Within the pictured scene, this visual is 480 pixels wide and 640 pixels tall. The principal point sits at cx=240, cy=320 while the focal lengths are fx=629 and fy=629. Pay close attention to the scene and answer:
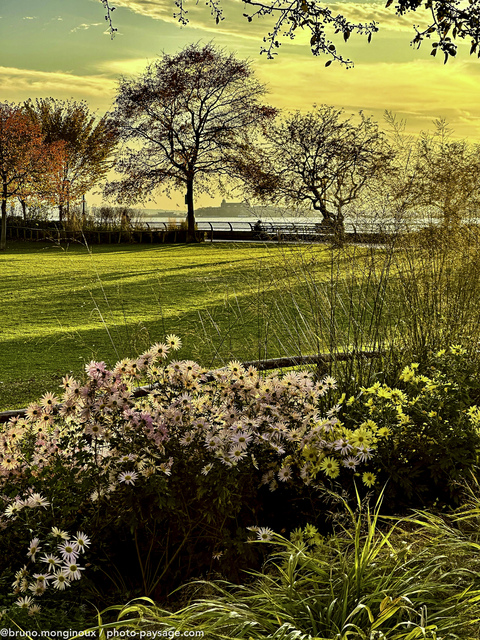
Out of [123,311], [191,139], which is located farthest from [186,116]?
[123,311]

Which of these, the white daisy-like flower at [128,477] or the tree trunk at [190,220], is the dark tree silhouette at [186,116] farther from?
the white daisy-like flower at [128,477]

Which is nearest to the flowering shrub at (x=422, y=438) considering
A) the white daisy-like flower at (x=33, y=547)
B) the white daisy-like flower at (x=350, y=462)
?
the white daisy-like flower at (x=350, y=462)

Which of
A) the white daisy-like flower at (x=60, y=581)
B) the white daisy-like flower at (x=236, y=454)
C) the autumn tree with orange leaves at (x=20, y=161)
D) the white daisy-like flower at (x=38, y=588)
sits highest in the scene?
the autumn tree with orange leaves at (x=20, y=161)

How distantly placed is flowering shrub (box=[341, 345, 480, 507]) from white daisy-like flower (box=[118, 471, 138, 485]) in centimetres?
102

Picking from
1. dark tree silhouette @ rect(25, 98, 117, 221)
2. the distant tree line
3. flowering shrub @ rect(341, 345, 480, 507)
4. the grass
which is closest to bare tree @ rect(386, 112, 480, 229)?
the grass

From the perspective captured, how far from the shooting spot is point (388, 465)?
290 cm

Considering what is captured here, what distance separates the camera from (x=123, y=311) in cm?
618

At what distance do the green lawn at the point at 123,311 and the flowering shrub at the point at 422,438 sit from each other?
987 millimetres

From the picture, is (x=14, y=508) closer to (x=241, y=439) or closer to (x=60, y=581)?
(x=60, y=581)

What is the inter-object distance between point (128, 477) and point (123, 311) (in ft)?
12.9

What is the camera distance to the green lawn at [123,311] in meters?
5.53

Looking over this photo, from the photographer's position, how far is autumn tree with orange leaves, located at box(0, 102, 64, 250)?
2488cm

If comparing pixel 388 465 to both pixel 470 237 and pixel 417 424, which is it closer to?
pixel 417 424

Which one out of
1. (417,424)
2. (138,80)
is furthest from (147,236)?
(417,424)
